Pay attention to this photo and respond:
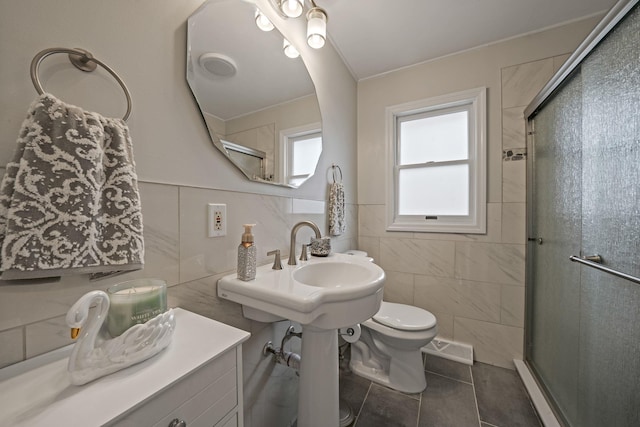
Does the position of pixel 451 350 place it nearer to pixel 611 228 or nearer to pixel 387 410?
pixel 387 410

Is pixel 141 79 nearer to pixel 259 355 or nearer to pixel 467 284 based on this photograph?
pixel 259 355

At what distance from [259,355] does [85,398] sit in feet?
2.26

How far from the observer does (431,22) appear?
1.43 meters

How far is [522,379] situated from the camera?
138 centimetres

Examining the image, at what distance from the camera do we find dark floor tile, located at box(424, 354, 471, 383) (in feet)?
4.78

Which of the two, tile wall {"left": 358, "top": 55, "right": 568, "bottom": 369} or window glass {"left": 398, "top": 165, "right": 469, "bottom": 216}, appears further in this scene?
window glass {"left": 398, "top": 165, "right": 469, "bottom": 216}

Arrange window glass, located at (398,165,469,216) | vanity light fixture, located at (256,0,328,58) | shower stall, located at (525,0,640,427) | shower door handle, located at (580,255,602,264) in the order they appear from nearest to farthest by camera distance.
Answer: shower stall, located at (525,0,640,427) → shower door handle, located at (580,255,602,264) → vanity light fixture, located at (256,0,328,58) → window glass, located at (398,165,469,216)

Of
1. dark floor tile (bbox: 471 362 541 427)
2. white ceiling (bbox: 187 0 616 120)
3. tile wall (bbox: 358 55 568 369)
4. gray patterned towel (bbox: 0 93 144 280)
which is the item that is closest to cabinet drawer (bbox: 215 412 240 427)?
gray patterned towel (bbox: 0 93 144 280)

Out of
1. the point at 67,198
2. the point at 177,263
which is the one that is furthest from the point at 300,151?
the point at 67,198

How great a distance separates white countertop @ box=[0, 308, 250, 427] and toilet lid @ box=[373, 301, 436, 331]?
1002 mm

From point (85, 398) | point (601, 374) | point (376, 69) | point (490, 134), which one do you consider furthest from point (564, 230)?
point (85, 398)

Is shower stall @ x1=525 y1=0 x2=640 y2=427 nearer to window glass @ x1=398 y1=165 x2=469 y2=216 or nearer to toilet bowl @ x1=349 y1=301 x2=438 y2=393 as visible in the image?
window glass @ x1=398 y1=165 x2=469 y2=216

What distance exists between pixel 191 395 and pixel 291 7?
4.59 ft

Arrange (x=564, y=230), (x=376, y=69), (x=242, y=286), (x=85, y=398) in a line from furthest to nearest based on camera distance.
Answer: (x=376, y=69) → (x=564, y=230) → (x=242, y=286) → (x=85, y=398)
